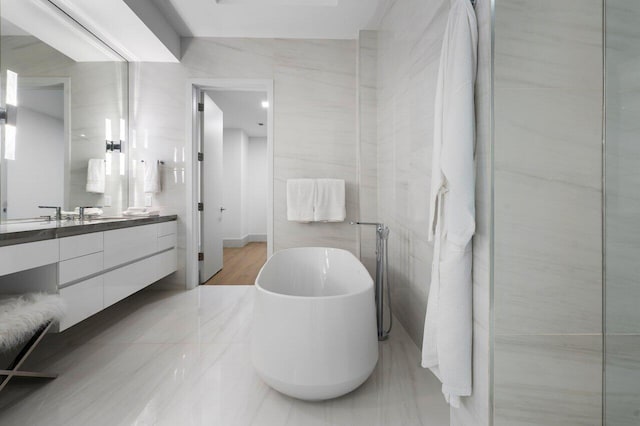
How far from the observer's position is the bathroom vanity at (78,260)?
126 cm

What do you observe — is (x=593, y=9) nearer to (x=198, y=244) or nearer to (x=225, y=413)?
(x=225, y=413)

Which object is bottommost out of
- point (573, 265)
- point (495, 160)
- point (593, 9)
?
point (573, 265)

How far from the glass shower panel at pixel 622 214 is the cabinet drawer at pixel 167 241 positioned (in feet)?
9.28

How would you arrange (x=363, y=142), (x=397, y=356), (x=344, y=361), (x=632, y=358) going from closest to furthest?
(x=632, y=358) → (x=344, y=361) → (x=397, y=356) → (x=363, y=142)

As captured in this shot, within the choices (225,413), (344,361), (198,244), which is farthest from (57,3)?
(344,361)

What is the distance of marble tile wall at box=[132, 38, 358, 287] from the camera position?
9.00 ft

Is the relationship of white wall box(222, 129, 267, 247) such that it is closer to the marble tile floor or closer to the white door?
the white door

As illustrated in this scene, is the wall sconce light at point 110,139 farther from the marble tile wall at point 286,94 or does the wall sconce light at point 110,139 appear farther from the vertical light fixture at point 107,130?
the marble tile wall at point 286,94

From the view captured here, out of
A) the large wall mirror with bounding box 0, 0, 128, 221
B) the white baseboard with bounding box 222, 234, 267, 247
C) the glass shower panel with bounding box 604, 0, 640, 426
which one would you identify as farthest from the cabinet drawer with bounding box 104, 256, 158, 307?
the white baseboard with bounding box 222, 234, 267, 247

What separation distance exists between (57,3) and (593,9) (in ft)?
10.2

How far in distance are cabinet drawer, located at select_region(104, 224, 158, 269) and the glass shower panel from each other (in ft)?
8.15

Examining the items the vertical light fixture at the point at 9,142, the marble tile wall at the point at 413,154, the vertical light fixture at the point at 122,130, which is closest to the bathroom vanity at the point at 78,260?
the vertical light fixture at the point at 9,142

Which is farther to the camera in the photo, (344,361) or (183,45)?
(183,45)

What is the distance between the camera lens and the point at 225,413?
116 cm
